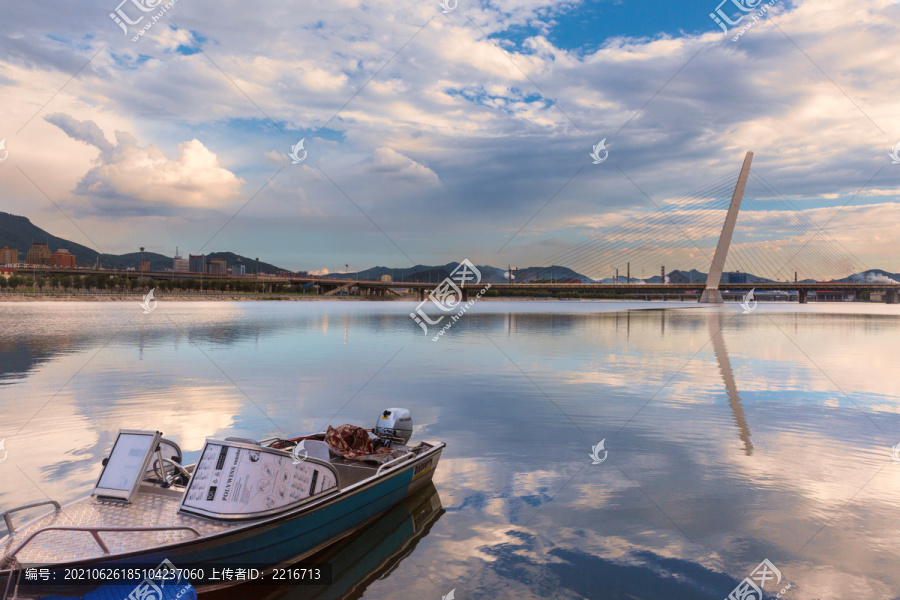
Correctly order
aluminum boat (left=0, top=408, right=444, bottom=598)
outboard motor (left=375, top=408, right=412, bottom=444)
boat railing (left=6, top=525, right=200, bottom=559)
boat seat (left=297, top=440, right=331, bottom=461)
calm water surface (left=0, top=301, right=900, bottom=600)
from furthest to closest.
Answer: outboard motor (left=375, top=408, right=412, bottom=444)
boat seat (left=297, top=440, right=331, bottom=461)
calm water surface (left=0, top=301, right=900, bottom=600)
aluminum boat (left=0, top=408, right=444, bottom=598)
boat railing (left=6, top=525, right=200, bottom=559)

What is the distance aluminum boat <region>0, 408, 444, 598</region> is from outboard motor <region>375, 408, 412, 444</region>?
9.28ft

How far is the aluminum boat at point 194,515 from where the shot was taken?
283 inches

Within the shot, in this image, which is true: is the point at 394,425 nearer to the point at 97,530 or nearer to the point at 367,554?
the point at 367,554

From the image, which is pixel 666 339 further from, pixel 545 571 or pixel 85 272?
pixel 85 272

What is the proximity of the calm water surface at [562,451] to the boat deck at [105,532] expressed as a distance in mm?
1519

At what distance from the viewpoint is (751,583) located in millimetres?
8500

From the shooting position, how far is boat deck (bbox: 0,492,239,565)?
7.28 m

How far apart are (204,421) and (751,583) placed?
15.1m

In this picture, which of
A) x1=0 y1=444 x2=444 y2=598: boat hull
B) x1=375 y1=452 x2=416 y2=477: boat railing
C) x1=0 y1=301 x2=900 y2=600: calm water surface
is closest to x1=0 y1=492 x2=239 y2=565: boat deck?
x1=0 y1=444 x2=444 y2=598: boat hull

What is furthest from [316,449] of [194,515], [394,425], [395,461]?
[194,515]

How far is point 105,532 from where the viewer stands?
25.9 ft

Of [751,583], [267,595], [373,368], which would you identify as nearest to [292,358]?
[373,368]

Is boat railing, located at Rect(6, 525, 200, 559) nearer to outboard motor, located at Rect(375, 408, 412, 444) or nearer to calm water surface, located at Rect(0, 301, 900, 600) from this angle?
calm water surface, located at Rect(0, 301, 900, 600)

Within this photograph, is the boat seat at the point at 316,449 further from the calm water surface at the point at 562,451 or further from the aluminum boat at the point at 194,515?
the calm water surface at the point at 562,451
